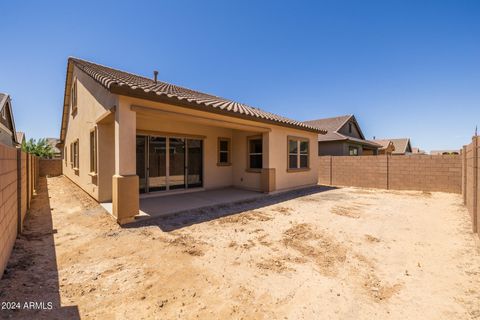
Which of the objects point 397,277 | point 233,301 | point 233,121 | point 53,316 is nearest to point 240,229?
point 233,301

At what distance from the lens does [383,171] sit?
11.7 meters

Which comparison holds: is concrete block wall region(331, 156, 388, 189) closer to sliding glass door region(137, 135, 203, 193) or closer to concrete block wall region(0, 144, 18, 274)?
sliding glass door region(137, 135, 203, 193)

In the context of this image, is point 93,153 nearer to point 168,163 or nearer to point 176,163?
point 168,163

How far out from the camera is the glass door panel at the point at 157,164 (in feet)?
28.5

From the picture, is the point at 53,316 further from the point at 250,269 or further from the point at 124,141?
the point at 124,141

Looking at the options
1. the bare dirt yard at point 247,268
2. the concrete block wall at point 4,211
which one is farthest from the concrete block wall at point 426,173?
the concrete block wall at point 4,211

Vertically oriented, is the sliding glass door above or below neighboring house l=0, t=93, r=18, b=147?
below

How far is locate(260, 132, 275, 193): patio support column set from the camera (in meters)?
9.45

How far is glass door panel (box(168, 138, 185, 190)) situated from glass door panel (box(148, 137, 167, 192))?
0.25m

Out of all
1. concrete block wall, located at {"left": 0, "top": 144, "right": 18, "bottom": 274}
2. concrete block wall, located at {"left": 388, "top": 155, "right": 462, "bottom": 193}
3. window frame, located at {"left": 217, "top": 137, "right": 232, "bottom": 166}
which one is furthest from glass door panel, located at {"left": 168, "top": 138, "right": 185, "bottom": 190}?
concrete block wall, located at {"left": 388, "top": 155, "right": 462, "bottom": 193}

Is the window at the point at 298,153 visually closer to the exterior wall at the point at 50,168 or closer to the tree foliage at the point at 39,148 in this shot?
the exterior wall at the point at 50,168

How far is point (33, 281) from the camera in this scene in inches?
115

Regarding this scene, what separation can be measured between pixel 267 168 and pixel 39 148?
92.5 ft

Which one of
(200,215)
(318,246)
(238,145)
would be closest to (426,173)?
(238,145)
